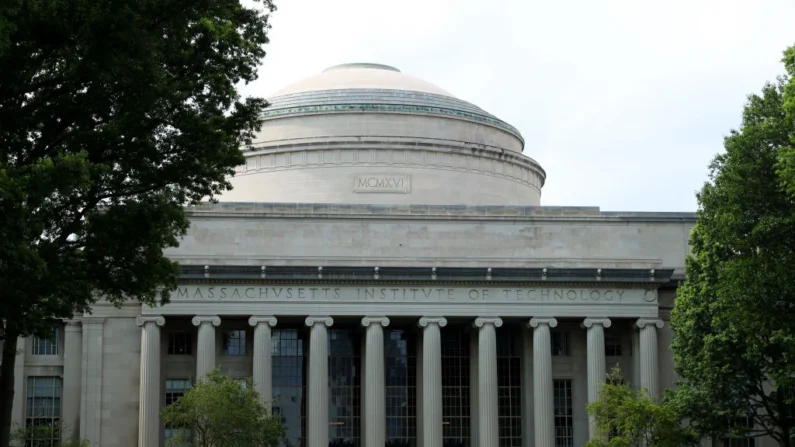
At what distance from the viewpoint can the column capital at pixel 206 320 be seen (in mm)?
69875

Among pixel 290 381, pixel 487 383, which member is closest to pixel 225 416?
pixel 290 381

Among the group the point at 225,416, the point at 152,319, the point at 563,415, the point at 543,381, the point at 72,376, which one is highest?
the point at 152,319

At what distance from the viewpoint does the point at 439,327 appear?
234 feet

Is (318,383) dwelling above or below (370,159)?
below

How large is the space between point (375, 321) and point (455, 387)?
21.0 ft

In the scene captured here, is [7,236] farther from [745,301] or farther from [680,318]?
[680,318]

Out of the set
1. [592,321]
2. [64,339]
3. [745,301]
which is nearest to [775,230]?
[745,301]

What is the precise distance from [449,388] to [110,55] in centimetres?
4248

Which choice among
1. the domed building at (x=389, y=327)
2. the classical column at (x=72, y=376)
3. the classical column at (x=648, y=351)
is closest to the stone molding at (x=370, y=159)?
the domed building at (x=389, y=327)

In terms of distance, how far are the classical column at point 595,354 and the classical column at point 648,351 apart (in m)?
1.84

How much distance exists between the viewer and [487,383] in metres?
70.6

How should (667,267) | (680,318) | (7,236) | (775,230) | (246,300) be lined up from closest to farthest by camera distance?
(7,236)
(775,230)
(680,318)
(246,300)
(667,267)

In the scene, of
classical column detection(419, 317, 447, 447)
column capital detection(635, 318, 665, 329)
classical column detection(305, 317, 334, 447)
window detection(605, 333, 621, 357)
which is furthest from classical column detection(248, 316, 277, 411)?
column capital detection(635, 318, 665, 329)

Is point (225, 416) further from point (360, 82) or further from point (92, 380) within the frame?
point (360, 82)
